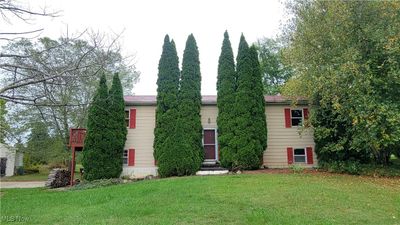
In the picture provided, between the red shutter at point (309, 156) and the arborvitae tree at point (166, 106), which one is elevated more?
the arborvitae tree at point (166, 106)

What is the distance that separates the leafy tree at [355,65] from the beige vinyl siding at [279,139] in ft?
8.51

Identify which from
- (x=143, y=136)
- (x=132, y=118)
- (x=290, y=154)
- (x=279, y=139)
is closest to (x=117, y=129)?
(x=132, y=118)

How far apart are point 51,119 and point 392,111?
21863 mm

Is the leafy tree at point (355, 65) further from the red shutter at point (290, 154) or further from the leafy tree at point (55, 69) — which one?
the leafy tree at point (55, 69)

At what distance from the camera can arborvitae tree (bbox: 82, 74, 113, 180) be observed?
51.0ft

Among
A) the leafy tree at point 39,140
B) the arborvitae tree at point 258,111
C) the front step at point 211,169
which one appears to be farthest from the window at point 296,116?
the leafy tree at point 39,140

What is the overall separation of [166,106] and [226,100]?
3.09 metres

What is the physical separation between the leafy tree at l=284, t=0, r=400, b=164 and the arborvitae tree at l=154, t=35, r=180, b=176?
240 inches

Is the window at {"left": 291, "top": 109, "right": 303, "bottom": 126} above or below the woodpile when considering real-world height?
above

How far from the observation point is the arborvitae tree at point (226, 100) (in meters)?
16.1

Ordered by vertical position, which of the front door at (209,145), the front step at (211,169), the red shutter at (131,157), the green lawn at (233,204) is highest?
the front door at (209,145)

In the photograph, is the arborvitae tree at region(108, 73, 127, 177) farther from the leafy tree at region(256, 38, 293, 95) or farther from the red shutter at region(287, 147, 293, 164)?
the leafy tree at region(256, 38, 293, 95)

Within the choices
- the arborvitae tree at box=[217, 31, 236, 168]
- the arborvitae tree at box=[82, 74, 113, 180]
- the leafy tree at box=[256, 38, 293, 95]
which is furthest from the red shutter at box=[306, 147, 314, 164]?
the leafy tree at box=[256, 38, 293, 95]

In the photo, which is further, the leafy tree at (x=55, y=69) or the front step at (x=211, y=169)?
the front step at (x=211, y=169)
